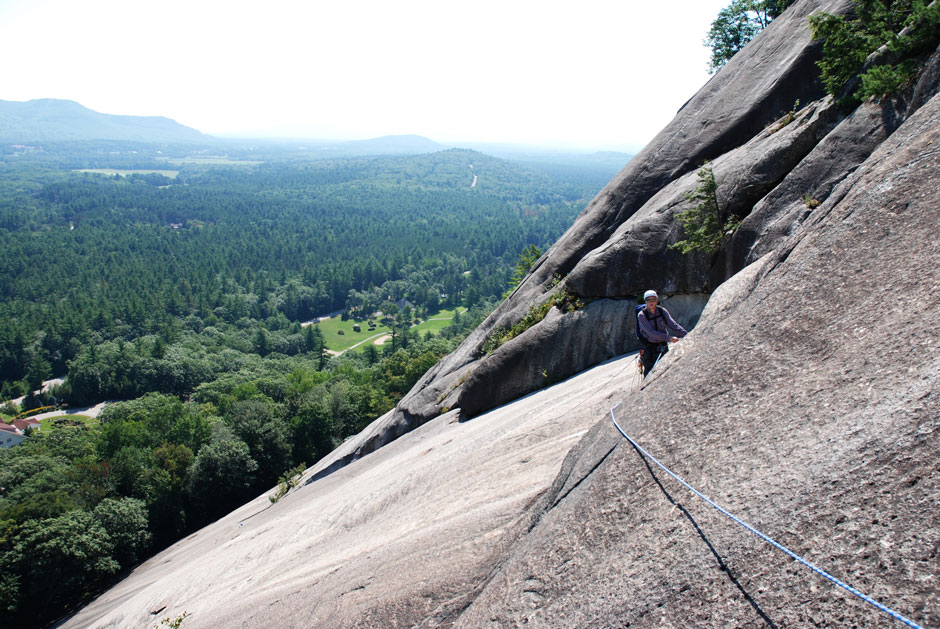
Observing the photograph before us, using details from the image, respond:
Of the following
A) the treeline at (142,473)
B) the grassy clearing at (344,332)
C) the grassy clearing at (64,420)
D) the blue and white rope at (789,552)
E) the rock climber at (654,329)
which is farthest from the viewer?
the grassy clearing at (344,332)

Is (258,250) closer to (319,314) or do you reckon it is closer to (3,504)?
(319,314)

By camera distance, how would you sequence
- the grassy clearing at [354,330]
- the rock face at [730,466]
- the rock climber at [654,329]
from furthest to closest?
the grassy clearing at [354,330], the rock climber at [654,329], the rock face at [730,466]

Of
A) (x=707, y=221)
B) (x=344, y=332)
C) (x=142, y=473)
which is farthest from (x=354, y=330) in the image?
(x=707, y=221)

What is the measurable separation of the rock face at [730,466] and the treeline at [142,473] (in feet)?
65.4

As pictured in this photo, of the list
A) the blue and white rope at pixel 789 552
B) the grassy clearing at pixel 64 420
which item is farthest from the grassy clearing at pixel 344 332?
the blue and white rope at pixel 789 552

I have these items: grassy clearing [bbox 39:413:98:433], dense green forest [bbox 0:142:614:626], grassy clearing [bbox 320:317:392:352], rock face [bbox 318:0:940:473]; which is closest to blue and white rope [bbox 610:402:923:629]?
rock face [bbox 318:0:940:473]

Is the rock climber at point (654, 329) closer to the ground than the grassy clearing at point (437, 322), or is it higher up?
higher up

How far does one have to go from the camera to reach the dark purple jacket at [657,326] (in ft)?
32.1

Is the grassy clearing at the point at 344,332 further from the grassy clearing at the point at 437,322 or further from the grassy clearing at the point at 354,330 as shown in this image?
the grassy clearing at the point at 437,322

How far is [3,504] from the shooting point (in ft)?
114

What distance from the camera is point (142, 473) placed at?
37594mm

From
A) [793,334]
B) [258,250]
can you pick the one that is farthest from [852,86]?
[258,250]

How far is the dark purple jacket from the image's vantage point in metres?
9.80

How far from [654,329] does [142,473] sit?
40.6 m
